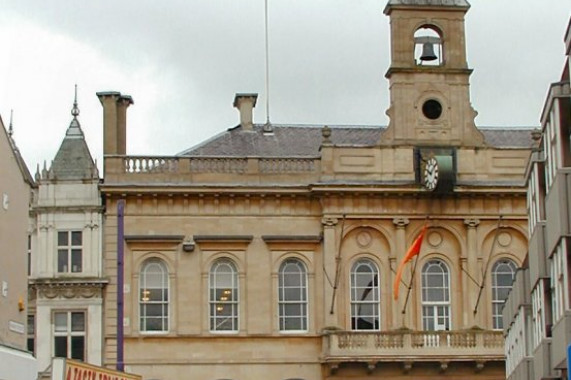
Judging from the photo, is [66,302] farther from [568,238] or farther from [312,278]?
[568,238]

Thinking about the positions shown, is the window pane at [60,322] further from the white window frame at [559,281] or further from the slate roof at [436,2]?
the white window frame at [559,281]

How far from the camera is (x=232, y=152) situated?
199ft

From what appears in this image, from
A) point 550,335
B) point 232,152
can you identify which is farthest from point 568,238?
point 232,152

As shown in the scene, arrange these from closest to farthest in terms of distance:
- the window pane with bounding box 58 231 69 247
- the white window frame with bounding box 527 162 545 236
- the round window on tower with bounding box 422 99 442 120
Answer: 1. the white window frame with bounding box 527 162 545 236
2. the window pane with bounding box 58 231 69 247
3. the round window on tower with bounding box 422 99 442 120

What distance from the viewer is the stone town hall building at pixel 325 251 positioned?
186 feet

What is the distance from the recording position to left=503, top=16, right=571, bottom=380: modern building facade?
101 ft

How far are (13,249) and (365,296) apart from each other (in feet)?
66.2

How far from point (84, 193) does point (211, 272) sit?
17.3 ft

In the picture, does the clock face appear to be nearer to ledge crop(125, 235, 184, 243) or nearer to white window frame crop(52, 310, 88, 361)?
ledge crop(125, 235, 184, 243)

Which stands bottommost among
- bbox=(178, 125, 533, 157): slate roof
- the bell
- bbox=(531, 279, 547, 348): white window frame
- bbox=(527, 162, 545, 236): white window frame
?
bbox=(531, 279, 547, 348): white window frame

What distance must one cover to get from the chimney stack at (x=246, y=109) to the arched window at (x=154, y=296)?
7.50 metres

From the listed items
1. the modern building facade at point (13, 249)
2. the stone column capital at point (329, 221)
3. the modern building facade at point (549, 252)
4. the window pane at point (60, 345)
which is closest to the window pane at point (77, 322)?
the window pane at point (60, 345)

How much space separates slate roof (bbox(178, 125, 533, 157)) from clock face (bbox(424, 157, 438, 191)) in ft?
8.75

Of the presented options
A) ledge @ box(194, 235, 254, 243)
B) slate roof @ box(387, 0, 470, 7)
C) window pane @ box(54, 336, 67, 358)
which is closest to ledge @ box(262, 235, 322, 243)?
ledge @ box(194, 235, 254, 243)
